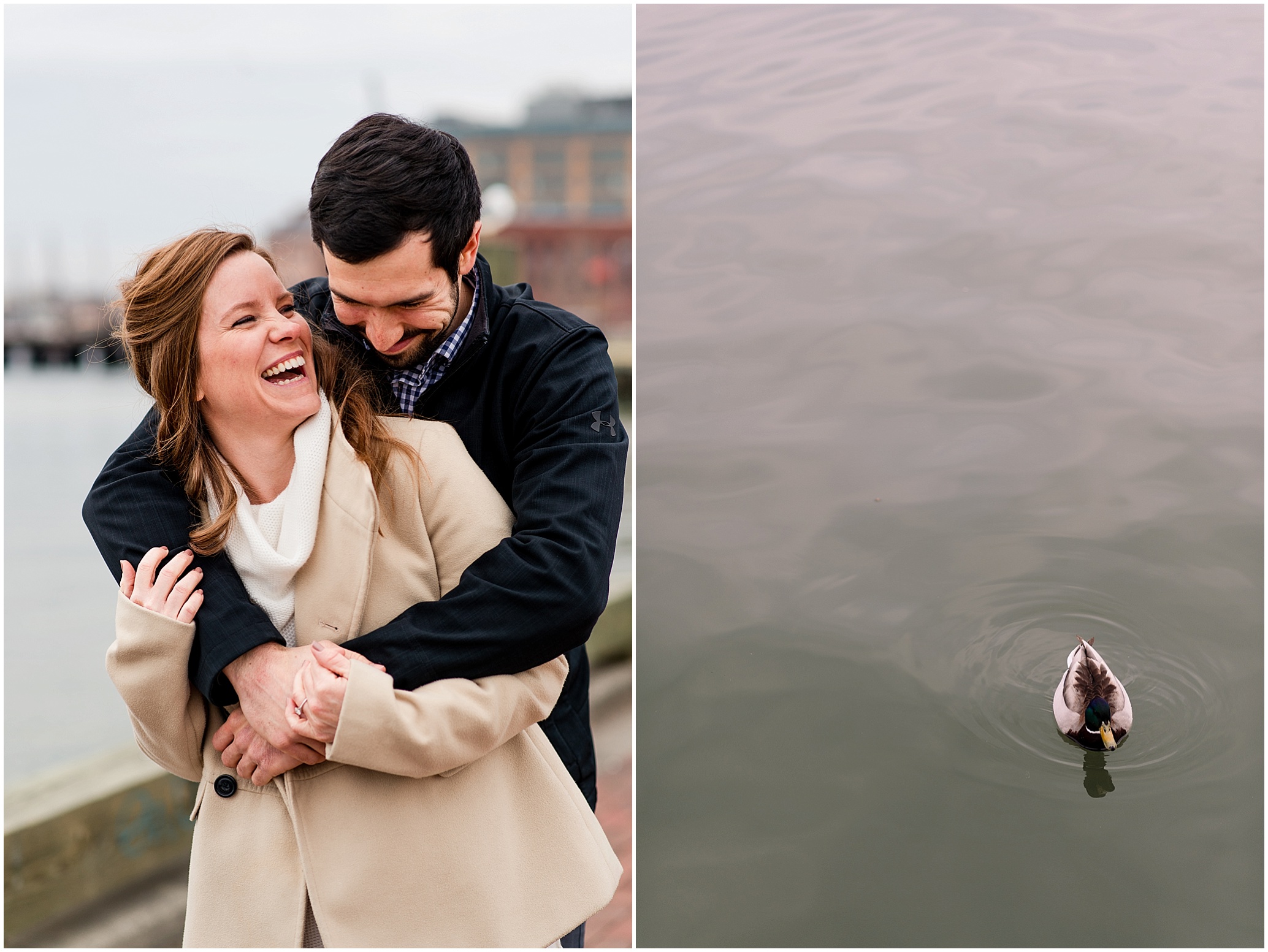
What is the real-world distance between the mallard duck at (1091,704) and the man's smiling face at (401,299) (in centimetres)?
389

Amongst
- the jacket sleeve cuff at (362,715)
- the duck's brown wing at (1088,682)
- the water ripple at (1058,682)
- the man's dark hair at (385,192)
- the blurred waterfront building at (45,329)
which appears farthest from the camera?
the blurred waterfront building at (45,329)

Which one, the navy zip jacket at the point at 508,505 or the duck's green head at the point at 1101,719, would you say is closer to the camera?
the navy zip jacket at the point at 508,505

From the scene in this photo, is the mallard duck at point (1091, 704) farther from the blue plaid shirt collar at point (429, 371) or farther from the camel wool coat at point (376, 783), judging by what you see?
the blue plaid shirt collar at point (429, 371)

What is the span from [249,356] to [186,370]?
10cm

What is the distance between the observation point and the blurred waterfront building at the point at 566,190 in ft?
163

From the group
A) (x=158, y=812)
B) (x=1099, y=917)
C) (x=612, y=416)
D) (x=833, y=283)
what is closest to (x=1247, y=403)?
(x=833, y=283)

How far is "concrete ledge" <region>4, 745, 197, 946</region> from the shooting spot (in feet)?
10.3

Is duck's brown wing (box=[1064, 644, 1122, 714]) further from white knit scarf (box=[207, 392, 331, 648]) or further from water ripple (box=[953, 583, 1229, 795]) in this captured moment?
white knit scarf (box=[207, 392, 331, 648])

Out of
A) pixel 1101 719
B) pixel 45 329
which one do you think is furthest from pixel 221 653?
pixel 45 329

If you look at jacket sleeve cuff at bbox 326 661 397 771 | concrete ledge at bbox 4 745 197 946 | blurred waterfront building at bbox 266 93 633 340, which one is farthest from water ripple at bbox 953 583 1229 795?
blurred waterfront building at bbox 266 93 633 340

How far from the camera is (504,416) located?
5.35 feet

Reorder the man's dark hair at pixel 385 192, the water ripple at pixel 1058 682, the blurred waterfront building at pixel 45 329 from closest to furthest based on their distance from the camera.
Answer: the man's dark hair at pixel 385 192, the water ripple at pixel 1058 682, the blurred waterfront building at pixel 45 329

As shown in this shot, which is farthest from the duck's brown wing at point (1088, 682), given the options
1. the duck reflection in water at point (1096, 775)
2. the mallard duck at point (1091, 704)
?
the duck reflection in water at point (1096, 775)

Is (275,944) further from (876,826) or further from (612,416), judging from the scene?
(876,826)
